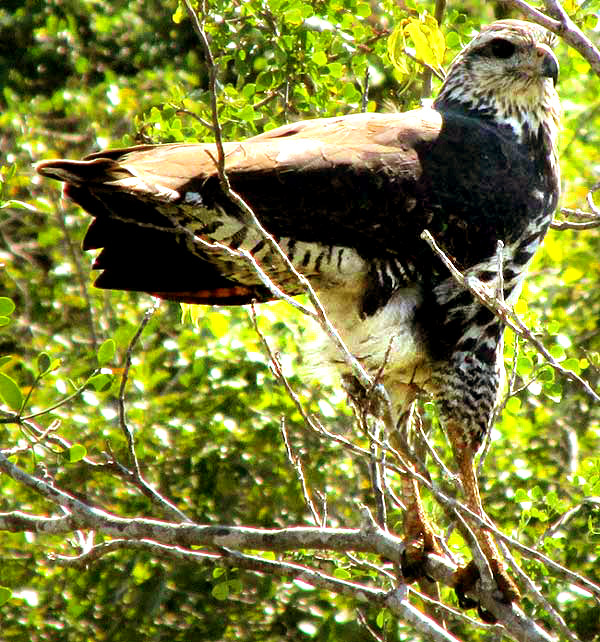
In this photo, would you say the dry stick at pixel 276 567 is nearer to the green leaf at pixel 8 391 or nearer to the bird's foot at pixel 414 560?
the bird's foot at pixel 414 560

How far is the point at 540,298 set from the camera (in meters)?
5.94

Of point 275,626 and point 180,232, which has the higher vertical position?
point 180,232

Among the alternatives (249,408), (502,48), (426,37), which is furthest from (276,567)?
(502,48)

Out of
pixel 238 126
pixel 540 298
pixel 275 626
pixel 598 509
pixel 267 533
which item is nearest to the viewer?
pixel 267 533

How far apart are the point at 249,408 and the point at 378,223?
6.44 feet

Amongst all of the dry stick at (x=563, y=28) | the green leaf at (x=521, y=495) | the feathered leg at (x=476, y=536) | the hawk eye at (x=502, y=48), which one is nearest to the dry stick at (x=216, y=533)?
the feathered leg at (x=476, y=536)

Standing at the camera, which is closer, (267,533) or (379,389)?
(379,389)

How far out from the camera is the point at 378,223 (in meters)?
4.17

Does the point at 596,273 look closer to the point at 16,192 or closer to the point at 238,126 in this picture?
the point at 238,126

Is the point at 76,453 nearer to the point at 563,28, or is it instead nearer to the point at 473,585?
the point at 473,585

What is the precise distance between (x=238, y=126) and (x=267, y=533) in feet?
6.57

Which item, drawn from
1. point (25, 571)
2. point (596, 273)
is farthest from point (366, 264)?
point (596, 273)

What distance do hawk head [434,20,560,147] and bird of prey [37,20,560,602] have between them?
13 mm

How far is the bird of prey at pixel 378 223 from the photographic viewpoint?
3994 millimetres
